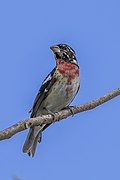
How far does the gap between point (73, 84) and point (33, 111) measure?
682 millimetres

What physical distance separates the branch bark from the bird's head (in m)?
1.79

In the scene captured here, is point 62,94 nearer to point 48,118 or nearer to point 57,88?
point 57,88

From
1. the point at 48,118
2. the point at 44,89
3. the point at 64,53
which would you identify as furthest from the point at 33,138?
the point at 48,118

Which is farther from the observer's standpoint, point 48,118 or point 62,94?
point 62,94

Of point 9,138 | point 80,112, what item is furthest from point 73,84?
point 9,138

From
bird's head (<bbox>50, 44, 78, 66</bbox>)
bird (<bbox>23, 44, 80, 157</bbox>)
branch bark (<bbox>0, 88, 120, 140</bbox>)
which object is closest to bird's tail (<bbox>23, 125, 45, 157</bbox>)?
bird (<bbox>23, 44, 80, 157</bbox>)

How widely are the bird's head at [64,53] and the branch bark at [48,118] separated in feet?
5.88

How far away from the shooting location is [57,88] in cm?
738

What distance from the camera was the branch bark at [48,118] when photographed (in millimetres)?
4191

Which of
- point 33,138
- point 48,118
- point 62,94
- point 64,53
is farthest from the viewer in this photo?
point 64,53

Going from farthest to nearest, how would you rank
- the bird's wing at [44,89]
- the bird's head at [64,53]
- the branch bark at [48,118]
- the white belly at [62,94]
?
1. the bird's head at [64,53]
2. the bird's wing at [44,89]
3. the white belly at [62,94]
4. the branch bark at [48,118]

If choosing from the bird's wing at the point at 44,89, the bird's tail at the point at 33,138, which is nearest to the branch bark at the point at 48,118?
the bird's tail at the point at 33,138

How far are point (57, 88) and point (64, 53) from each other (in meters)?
0.60

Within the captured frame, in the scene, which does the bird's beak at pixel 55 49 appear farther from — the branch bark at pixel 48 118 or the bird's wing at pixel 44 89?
the branch bark at pixel 48 118
